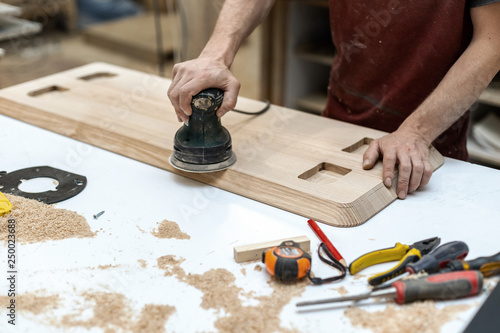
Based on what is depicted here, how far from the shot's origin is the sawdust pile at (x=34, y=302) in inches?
30.5

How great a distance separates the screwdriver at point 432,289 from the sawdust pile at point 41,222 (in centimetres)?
45

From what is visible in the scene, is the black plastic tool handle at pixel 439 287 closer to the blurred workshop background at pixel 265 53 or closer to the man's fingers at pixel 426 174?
the man's fingers at pixel 426 174

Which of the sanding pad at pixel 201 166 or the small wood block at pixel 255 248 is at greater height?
the sanding pad at pixel 201 166

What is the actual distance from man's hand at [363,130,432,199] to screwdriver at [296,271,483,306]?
316 millimetres

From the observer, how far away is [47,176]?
3.81ft

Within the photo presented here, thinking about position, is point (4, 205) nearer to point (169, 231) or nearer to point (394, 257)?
point (169, 231)

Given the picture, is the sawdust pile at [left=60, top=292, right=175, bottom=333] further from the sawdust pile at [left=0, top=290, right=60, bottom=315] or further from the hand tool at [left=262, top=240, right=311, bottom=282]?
the hand tool at [left=262, top=240, right=311, bottom=282]

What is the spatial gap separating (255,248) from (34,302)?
35 cm

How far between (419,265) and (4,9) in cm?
184

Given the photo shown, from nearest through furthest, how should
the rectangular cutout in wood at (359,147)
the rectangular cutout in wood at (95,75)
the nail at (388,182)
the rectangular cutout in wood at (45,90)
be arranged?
1. the nail at (388,182)
2. the rectangular cutout in wood at (359,147)
3. the rectangular cutout in wood at (45,90)
4. the rectangular cutout in wood at (95,75)

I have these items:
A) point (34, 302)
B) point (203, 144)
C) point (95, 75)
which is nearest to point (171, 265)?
point (34, 302)

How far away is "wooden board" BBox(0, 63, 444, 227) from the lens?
1.04 metres

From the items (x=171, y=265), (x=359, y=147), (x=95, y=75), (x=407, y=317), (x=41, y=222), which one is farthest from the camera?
(x=95, y=75)

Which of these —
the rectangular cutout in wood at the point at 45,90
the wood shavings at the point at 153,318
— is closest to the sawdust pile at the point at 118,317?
the wood shavings at the point at 153,318
